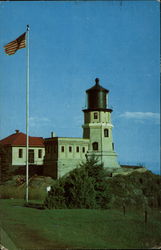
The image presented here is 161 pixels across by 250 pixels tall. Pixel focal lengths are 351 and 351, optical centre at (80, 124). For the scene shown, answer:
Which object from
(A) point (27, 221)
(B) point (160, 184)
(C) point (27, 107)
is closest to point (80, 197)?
(A) point (27, 221)

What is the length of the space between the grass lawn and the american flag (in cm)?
359

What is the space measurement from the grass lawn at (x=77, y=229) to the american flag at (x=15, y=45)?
3.59 meters

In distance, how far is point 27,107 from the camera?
801 cm

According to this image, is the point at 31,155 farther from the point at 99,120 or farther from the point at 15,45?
the point at 15,45

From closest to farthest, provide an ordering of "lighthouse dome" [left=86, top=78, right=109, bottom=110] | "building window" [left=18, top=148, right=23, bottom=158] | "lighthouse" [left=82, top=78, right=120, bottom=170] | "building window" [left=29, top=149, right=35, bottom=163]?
"lighthouse dome" [left=86, top=78, right=109, bottom=110], "lighthouse" [left=82, top=78, right=120, bottom=170], "building window" [left=29, top=149, right=35, bottom=163], "building window" [left=18, top=148, right=23, bottom=158]

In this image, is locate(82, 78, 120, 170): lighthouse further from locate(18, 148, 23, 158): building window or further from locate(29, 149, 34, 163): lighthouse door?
locate(18, 148, 23, 158): building window

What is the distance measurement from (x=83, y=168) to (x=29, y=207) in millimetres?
1661

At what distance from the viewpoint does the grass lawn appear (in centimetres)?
668

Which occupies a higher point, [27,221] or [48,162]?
[48,162]

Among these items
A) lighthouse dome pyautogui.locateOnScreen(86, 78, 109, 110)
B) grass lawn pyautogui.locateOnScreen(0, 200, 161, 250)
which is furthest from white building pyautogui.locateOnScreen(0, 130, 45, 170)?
lighthouse dome pyautogui.locateOnScreen(86, 78, 109, 110)

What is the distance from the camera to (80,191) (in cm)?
808

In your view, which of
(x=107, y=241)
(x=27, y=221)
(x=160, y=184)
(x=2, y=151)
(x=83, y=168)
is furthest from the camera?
(x=160, y=184)

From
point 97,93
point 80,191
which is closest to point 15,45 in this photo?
point 97,93

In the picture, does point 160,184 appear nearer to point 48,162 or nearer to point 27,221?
point 48,162
